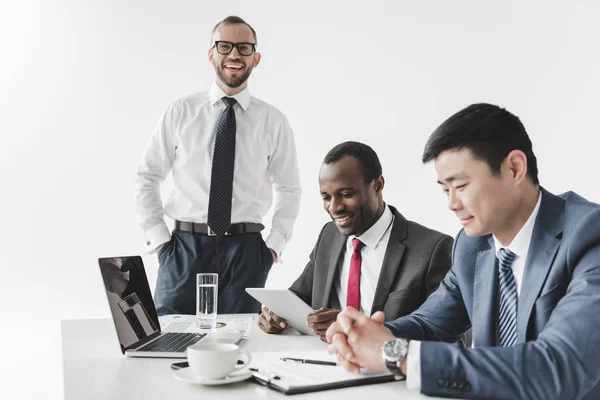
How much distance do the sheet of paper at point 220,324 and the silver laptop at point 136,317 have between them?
8 cm

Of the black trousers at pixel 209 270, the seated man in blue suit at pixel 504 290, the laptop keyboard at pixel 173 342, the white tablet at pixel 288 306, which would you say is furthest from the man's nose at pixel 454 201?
the black trousers at pixel 209 270

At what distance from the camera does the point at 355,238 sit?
8.01 feet

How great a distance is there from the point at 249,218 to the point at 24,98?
192 centimetres

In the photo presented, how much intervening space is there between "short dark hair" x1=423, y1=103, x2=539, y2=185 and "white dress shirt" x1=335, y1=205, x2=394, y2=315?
0.87 m

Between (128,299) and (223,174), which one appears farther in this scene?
(223,174)

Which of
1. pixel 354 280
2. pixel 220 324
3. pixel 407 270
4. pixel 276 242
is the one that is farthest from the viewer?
pixel 276 242

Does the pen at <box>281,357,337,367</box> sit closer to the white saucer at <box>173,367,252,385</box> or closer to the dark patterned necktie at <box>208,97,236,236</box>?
the white saucer at <box>173,367,252,385</box>

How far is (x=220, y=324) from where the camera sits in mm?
2131

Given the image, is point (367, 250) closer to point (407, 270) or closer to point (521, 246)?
point (407, 270)

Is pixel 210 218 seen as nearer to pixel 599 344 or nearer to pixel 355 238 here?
pixel 355 238

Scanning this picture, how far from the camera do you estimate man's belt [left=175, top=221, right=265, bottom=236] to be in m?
3.09

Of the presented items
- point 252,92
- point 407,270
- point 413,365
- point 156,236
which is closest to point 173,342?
point 413,365

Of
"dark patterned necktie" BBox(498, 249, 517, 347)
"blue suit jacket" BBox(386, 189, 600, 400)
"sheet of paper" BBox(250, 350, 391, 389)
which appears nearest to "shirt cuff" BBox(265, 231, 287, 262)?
"blue suit jacket" BBox(386, 189, 600, 400)

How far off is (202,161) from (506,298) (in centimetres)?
190
